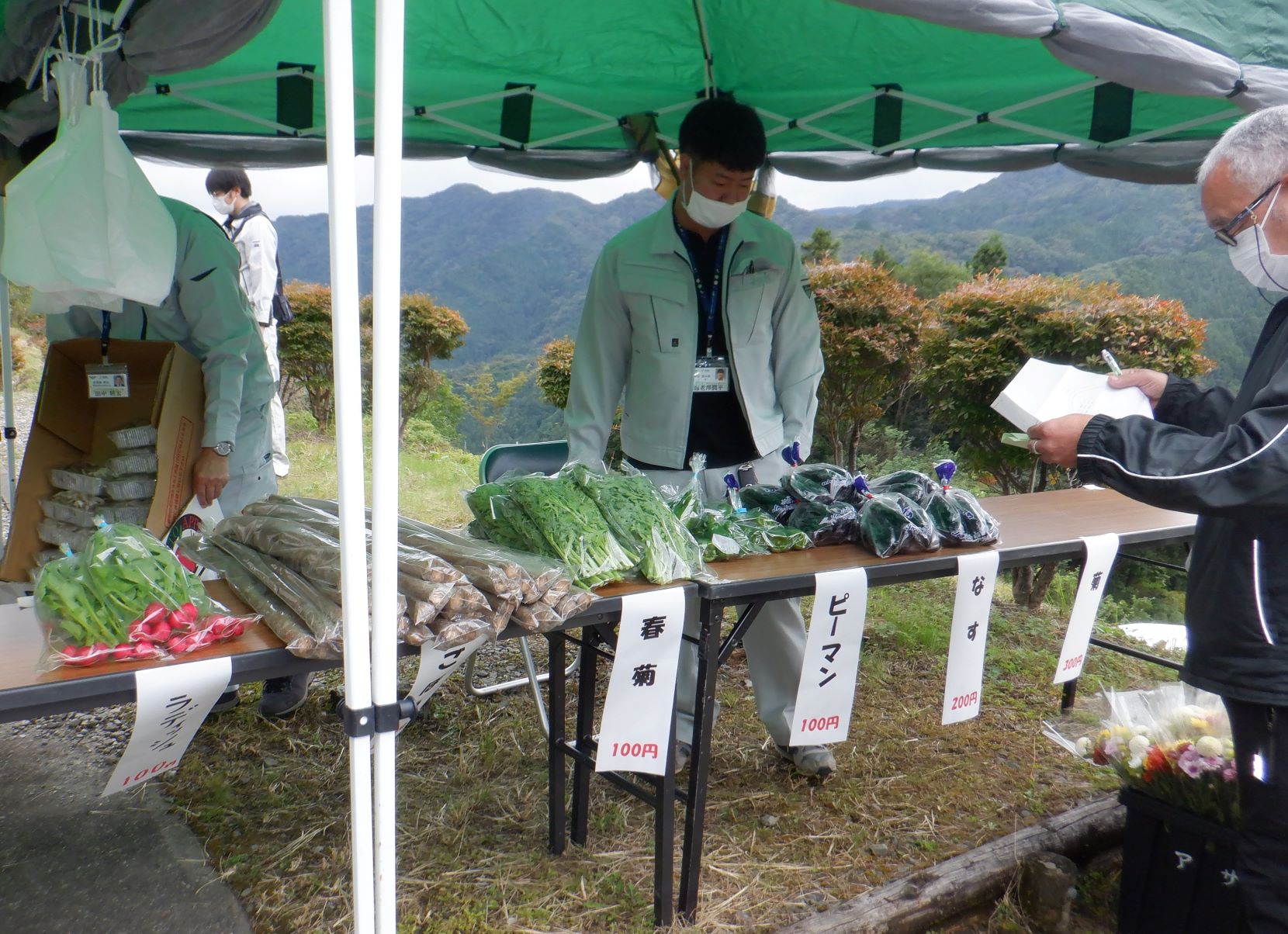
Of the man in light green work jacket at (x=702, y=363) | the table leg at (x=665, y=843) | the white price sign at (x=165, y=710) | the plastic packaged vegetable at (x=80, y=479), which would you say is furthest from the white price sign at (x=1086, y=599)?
the plastic packaged vegetable at (x=80, y=479)

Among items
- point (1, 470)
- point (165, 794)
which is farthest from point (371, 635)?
point (1, 470)

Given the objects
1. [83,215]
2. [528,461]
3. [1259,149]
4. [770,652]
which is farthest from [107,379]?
[1259,149]

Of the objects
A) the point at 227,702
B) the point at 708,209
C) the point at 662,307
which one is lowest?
the point at 227,702

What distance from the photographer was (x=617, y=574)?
1970mm

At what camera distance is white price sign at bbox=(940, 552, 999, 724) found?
232 cm

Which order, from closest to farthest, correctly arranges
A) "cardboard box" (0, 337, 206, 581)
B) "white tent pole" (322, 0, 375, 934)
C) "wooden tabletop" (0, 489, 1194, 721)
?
"white tent pole" (322, 0, 375, 934) → "wooden tabletop" (0, 489, 1194, 721) → "cardboard box" (0, 337, 206, 581)

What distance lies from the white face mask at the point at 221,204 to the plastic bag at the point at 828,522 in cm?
517

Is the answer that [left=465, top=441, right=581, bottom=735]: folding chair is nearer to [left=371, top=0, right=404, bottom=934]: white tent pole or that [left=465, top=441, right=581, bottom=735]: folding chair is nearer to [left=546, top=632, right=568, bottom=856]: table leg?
[left=546, top=632, right=568, bottom=856]: table leg

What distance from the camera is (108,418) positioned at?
285 cm

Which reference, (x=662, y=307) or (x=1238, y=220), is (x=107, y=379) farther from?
(x=1238, y=220)

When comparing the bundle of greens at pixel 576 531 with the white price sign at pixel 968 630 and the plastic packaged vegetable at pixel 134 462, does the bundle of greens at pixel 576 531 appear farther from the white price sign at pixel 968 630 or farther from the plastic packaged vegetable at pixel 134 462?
the plastic packaged vegetable at pixel 134 462

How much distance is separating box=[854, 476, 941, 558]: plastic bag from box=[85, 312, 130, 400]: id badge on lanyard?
2309mm

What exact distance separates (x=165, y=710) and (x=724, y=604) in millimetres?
1165

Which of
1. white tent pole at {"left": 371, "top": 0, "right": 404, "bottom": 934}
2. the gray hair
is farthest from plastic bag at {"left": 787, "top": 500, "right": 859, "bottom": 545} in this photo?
white tent pole at {"left": 371, "top": 0, "right": 404, "bottom": 934}
